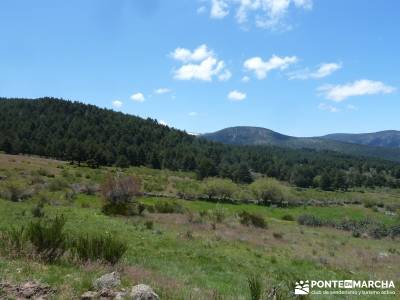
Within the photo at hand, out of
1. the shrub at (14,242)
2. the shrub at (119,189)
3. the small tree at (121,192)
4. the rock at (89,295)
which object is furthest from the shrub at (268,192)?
the rock at (89,295)

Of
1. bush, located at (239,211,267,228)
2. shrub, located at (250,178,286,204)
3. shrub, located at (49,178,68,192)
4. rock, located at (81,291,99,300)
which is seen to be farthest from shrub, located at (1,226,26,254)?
shrub, located at (250,178,286,204)

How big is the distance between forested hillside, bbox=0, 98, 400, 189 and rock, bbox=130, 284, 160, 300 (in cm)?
9269

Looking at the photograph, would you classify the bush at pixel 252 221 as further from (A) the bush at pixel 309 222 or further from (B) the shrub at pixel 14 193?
(B) the shrub at pixel 14 193

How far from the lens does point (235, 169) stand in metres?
119

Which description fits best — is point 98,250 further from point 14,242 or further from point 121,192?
point 121,192

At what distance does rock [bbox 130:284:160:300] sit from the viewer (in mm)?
7867

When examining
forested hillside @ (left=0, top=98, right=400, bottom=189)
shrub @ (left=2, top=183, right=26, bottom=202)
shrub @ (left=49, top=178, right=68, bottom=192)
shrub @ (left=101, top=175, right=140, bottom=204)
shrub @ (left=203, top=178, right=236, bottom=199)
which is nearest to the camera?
shrub @ (left=101, top=175, right=140, bottom=204)

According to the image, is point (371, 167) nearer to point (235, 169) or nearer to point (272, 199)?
point (235, 169)

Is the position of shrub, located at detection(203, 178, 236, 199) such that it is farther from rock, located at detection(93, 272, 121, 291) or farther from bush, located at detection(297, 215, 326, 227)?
rock, located at detection(93, 272, 121, 291)

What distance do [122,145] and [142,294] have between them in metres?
120

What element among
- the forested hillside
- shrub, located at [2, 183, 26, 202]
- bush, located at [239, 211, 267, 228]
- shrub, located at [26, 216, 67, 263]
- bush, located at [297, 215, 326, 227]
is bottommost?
bush, located at [297, 215, 326, 227]

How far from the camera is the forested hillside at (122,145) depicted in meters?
111

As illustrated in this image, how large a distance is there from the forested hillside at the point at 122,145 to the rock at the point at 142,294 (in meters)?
92.7

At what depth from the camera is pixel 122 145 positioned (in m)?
126
